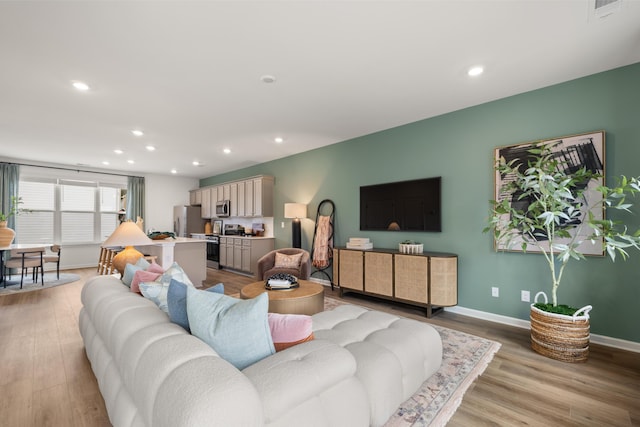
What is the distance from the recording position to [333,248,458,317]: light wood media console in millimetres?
3463

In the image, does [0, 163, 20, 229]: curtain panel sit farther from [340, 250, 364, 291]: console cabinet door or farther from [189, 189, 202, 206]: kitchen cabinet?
[340, 250, 364, 291]: console cabinet door

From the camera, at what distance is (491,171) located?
3.40 m

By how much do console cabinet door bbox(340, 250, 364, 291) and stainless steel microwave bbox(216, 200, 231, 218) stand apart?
3971mm

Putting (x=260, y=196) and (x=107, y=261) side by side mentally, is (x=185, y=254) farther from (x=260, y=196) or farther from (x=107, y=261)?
(x=260, y=196)

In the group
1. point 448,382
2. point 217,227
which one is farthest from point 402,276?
point 217,227

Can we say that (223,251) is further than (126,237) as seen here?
Yes

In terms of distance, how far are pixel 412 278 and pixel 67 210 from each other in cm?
822

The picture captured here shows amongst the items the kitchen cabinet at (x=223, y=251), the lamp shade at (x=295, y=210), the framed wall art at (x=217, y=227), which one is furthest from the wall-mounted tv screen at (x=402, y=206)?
the framed wall art at (x=217, y=227)

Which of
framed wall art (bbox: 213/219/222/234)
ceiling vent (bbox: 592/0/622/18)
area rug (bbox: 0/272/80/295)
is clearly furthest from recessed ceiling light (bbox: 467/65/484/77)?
area rug (bbox: 0/272/80/295)

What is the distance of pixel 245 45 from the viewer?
2.32m

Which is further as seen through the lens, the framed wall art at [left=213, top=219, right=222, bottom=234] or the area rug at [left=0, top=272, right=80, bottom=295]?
the framed wall art at [left=213, top=219, right=222, bottom=234]

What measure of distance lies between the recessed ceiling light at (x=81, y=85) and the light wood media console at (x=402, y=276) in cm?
366

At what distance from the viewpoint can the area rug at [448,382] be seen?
170 centimetres

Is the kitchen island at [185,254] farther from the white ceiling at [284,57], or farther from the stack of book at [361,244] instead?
the stack of book at [361,244]
